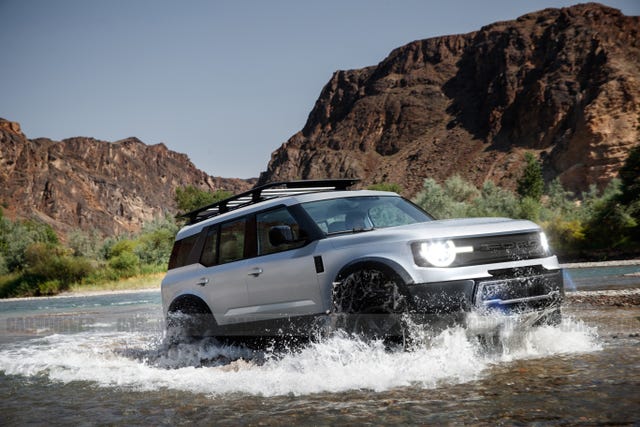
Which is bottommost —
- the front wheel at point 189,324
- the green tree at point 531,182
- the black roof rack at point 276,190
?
the front wheel at point 189,324

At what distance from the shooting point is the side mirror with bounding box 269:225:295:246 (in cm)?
670

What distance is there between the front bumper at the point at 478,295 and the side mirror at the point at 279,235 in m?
1.56

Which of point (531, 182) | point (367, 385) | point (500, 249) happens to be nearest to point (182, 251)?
point (367, 385)

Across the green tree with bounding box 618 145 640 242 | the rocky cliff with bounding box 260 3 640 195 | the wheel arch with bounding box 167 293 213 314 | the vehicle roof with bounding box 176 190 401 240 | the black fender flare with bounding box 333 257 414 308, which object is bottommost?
the wheel arch with bounding box 167 293 213 314

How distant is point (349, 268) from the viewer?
6.19 meters

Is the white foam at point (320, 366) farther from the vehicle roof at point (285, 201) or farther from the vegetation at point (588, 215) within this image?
the vegetation at point (588, 215)

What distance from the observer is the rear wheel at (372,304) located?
5.83 m

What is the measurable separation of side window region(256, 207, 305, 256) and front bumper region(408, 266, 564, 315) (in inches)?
62.1

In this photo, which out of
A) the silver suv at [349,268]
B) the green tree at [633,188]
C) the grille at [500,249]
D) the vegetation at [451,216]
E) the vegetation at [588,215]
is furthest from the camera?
the vegetation at [451,216]

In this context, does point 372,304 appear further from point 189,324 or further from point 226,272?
point 189,324

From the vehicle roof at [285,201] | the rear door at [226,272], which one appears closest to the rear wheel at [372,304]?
the vehicle roof at [285,201]

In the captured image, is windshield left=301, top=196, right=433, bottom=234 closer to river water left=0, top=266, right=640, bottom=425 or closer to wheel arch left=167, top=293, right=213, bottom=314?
river water left=0, top=266, right=640, bottom=425

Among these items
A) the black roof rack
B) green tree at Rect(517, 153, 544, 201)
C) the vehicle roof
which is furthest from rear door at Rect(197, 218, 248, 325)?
green tree at Rect(517, 153, 544, 201)

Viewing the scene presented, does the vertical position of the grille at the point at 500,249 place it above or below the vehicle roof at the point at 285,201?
below
